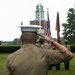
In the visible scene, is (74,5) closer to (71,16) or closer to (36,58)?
(71,16)

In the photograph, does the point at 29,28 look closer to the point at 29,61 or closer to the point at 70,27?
the point at 29,61

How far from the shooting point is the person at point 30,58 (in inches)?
180

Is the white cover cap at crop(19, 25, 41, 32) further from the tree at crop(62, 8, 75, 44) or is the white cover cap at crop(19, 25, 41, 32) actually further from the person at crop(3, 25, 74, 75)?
the tree at crop(62, 8, 75, 44)

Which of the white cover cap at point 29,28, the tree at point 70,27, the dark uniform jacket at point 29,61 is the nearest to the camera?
the dark uniform jacket at point 29,61

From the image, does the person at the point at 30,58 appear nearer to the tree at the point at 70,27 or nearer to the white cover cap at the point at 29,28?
the white cover cap at the point at 29,28

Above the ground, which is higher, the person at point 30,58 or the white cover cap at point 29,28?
the white cover cap at point 29,28

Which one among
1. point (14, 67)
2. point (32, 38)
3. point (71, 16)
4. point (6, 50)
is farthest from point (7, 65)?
point (71, 16)

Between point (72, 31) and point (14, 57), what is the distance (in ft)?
248

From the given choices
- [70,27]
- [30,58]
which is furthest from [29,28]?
[70,27]

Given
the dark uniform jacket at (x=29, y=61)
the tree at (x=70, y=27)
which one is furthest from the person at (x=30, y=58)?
the tree at (x=70, y=27)

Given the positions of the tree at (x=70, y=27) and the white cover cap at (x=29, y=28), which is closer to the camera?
the white cover cap at (x=29, y=28)

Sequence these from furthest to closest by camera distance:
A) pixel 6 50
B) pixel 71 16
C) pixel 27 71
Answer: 1. pixel 71 16
2. pixel 6 50
3. pixel 27 71

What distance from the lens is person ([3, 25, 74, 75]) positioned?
4.57 meters

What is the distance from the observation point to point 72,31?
7994 cm
